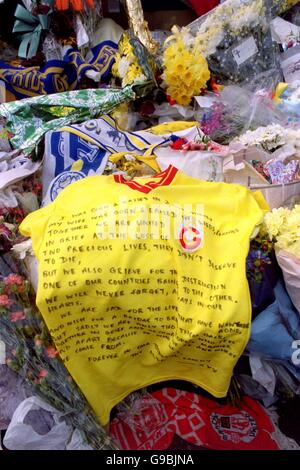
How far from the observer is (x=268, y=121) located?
2.13 meters

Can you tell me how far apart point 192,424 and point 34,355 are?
0.60 m

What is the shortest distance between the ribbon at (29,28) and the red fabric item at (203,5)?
0.87 meters

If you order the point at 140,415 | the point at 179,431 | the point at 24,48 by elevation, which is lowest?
the point at 179,431

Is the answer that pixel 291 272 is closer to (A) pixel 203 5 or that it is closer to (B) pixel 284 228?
(B) pixel 284 228

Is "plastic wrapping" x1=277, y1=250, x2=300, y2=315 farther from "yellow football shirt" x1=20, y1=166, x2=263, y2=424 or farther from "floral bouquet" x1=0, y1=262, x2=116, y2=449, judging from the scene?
"floral bouquet" x1=0, y1=262, x2=116, y2=449

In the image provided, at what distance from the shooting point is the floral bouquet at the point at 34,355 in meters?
1.44

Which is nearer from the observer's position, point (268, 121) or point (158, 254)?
point (158, 254)

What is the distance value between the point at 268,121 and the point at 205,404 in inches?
49.6

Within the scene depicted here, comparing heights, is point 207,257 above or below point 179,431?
above

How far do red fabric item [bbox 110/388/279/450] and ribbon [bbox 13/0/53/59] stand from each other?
199cm

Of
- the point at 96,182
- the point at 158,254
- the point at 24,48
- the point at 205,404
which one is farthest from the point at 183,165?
the point at 24,48

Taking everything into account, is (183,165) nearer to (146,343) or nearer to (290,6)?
(146,343)

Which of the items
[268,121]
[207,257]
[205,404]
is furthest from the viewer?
[268,121]

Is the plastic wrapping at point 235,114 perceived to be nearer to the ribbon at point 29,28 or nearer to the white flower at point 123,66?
the white flower at point 123,66
